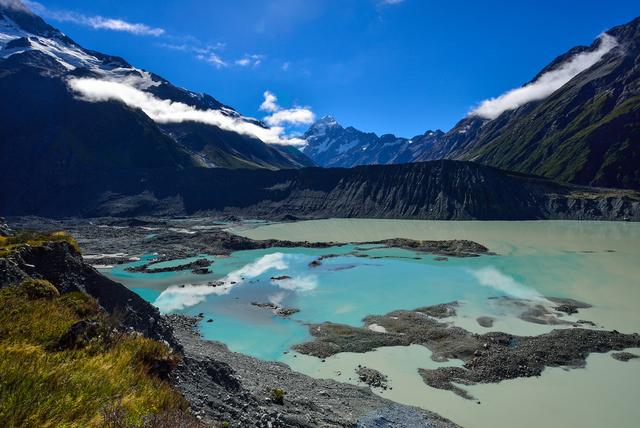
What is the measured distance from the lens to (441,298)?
4516cm

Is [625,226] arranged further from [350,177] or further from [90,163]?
[90,163]

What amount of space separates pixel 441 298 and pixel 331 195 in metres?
115

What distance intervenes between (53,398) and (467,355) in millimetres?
27939

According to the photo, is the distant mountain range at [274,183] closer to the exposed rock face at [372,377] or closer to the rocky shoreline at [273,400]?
the exposed rock face at [372,377]

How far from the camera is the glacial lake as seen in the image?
887 inches

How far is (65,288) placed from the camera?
798 inches

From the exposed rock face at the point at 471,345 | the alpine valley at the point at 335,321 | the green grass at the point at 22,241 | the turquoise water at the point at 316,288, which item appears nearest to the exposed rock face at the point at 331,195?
the alpine valley at the point at 335,321

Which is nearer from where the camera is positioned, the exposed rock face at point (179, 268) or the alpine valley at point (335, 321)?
the alpine valley at point (335, 321)

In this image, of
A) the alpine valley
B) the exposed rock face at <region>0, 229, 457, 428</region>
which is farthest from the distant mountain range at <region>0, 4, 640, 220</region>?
the exposed rock face at <region>0, 229, 457, 428</region>

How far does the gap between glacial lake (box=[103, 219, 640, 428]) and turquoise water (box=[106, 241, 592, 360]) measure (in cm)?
15

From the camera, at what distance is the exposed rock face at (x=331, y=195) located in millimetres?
133625

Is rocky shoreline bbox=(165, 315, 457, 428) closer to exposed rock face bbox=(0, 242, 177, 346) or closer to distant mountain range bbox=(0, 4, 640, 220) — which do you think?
exposed rock face bbox=(0, 242, 177, 346)

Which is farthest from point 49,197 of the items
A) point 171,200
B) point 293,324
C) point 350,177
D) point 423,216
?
point 293,324

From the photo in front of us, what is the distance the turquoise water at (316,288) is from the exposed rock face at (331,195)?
6848 centimetres
